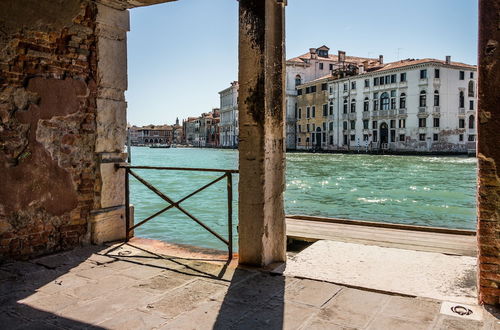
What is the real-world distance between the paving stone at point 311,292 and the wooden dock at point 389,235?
170 centimetres

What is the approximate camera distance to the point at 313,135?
187 ft

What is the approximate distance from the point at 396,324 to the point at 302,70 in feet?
199

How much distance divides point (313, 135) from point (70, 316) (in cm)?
5562

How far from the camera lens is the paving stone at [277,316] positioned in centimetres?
249

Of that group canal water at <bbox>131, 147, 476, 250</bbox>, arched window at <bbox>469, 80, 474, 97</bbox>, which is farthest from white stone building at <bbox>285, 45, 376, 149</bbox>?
canal water at <bbox>131, 147, 476, 250</bbox>

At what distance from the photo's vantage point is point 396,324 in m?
2.50

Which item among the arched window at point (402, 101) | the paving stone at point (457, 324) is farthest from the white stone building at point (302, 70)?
the paving stone at point (457, 324)

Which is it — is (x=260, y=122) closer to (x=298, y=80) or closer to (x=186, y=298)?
(x=186, y=298)

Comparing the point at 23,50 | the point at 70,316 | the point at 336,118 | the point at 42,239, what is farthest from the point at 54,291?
the point at 336,118

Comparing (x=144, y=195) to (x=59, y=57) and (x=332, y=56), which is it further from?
(x=332, y=56)

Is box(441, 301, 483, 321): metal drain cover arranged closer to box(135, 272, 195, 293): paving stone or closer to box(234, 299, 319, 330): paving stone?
box(234, 299, 319, 330): paving stone

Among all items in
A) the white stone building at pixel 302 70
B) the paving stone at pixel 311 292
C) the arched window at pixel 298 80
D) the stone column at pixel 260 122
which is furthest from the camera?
the arched window at pixel 298 80

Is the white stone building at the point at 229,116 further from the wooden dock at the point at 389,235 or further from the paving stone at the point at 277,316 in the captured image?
the paving stone at the point at 277,316

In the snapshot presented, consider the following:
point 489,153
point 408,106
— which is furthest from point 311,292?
point 408,106
